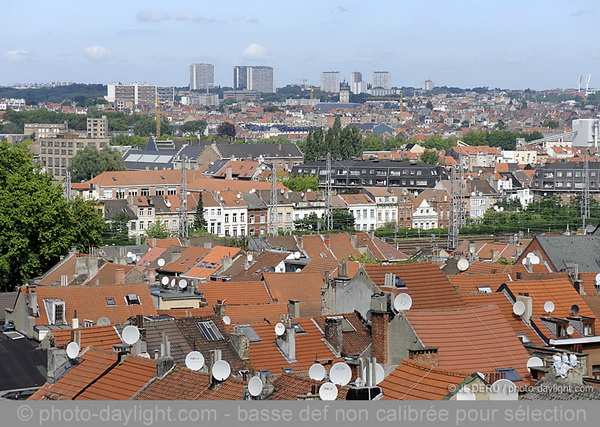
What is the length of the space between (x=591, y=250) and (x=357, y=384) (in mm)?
24655

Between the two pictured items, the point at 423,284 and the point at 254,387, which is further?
the point at 423,284

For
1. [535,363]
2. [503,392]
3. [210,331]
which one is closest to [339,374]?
[503,392]

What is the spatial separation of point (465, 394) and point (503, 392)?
0.39 metres

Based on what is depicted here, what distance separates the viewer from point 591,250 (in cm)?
3778

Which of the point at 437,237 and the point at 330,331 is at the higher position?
the point at 330,331

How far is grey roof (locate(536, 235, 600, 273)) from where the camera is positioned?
3697cm

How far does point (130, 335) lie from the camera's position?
745 inches

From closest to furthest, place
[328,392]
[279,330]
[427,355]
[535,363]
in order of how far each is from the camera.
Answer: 1. [328,392]
2. [535,363]
3. [427,355]
4. [279,330]

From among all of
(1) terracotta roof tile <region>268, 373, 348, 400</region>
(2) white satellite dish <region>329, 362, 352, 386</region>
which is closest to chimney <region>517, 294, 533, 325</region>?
(1) terracotta roof tile <region>268, 373, 348, 400</region>

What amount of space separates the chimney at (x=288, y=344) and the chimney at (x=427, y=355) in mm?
4269

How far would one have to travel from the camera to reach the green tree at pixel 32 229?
45500 mm

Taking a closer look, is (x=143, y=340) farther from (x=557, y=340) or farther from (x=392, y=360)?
(x=557, y=340)

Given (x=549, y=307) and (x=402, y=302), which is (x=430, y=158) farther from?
(x=402, y=302)

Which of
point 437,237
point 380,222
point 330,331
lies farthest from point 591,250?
point 380,222
